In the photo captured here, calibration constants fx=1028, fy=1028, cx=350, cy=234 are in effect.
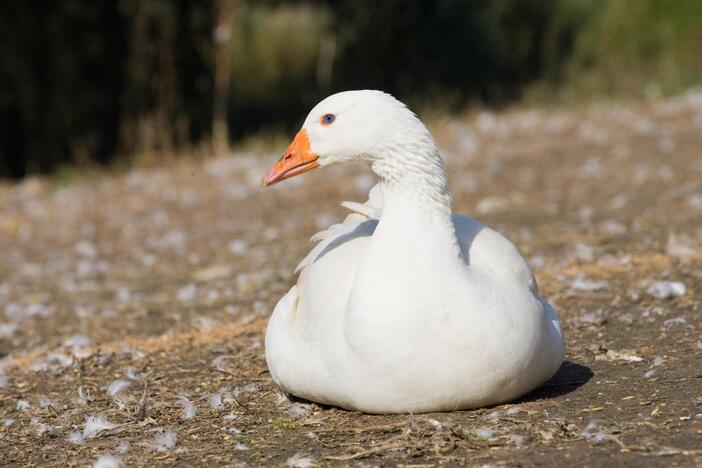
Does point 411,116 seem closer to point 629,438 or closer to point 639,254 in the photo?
point 629,438

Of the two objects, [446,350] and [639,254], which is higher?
[446,350]

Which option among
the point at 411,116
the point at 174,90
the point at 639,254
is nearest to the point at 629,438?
the point at 411,116

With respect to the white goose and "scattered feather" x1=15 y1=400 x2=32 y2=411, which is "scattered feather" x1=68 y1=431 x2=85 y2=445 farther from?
the white goose

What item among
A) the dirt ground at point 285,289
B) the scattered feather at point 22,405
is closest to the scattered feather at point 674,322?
the dirt ground at point 285,289

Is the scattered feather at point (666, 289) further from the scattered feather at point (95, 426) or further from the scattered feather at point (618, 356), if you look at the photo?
the scattered feather at point (95, 426)

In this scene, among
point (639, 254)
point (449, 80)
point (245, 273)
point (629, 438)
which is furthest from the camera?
point (449, 80)

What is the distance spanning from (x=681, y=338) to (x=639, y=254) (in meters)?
2.49

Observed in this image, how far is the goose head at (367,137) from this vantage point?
4.41 meters

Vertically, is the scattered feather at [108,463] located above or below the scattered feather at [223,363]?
above

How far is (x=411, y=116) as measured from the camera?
445 centimetres

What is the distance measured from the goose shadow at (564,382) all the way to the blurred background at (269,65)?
12.1m

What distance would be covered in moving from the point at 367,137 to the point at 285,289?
155 inches

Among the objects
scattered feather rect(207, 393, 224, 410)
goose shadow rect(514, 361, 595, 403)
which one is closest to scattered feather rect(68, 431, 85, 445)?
scattered feather rect(207, 393, 224, 410)

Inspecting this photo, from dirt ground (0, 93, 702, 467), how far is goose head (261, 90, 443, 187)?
43.8 inches
